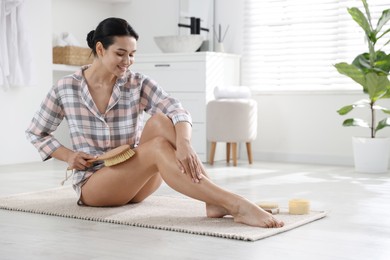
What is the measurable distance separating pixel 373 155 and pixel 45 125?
8.74ft

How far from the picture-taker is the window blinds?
5316 millimetres

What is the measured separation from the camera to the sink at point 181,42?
18.0ft

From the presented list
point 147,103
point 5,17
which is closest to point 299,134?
point 5,17

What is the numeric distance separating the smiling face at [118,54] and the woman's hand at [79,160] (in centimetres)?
34

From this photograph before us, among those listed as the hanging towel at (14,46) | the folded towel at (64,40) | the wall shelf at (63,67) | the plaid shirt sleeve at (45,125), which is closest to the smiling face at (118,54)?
the plaid shirt sleeve at (45,125)

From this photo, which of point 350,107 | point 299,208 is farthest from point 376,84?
point 299,208

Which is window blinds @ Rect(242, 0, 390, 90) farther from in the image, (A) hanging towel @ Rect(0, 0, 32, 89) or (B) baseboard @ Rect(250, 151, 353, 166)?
(A) hanging towel @ Rect(0, 0, 32, 89)

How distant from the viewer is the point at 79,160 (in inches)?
104

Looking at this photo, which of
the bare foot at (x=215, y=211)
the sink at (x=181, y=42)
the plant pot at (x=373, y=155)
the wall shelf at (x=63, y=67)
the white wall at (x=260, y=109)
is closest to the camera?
the bare foot at (x=215, y=211)

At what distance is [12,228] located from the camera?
8.34 ft

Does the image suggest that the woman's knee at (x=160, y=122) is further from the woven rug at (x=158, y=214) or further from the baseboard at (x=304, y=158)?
the baseboard at (x=304, y=158)

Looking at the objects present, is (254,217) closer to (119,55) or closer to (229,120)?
(119,55)

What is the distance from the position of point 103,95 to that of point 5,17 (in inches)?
95.8

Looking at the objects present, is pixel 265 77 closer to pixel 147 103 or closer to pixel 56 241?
pixel 147 103
